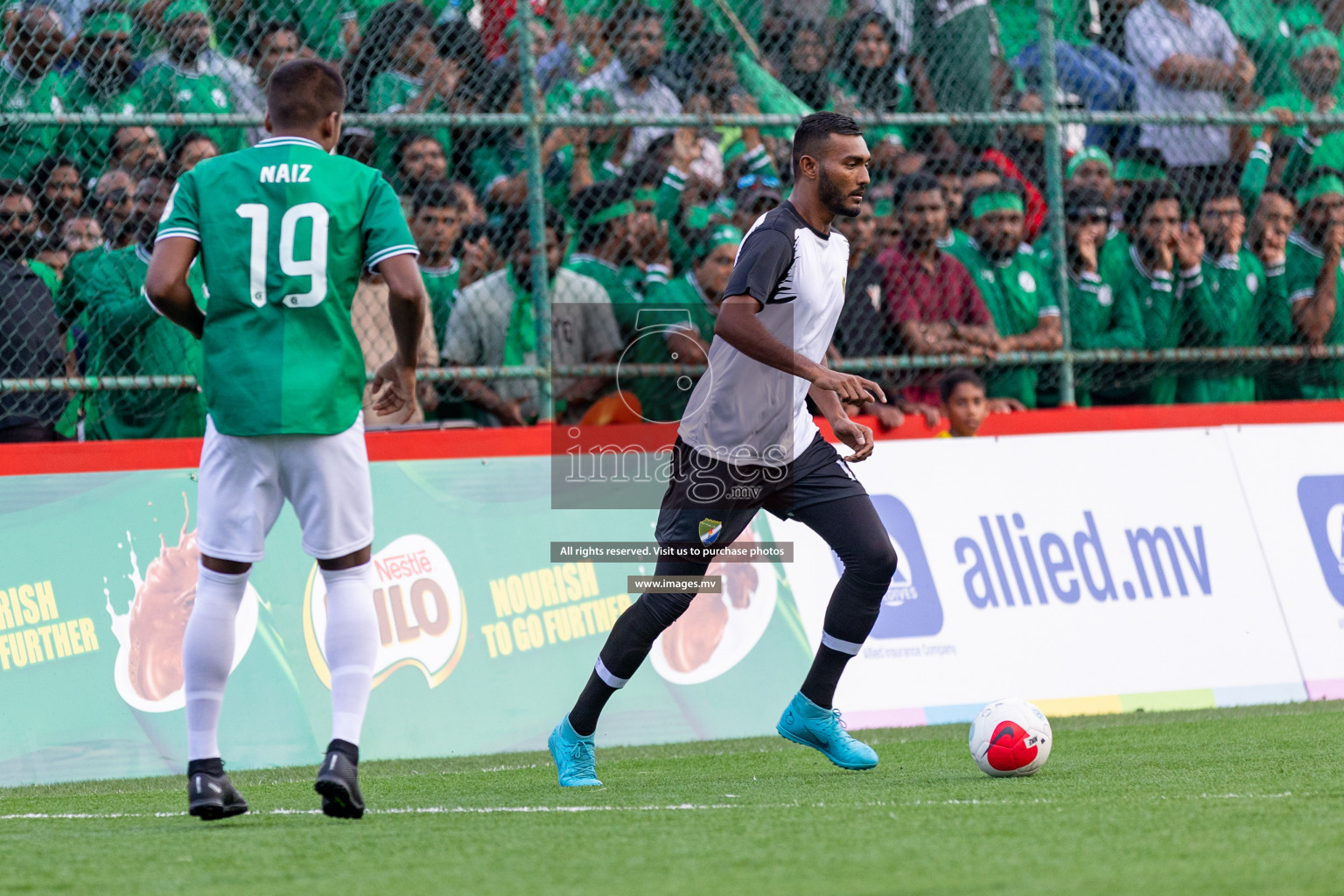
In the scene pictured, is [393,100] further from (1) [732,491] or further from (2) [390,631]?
(1) [732,491]

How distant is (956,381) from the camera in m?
9.09

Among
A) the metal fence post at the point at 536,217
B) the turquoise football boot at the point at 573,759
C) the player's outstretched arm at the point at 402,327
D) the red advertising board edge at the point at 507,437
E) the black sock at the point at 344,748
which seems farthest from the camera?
the metal fence post at the point at 536,217

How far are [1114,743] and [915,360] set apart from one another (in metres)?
2.83

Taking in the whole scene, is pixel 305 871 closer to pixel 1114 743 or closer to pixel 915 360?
pixel 1114 743

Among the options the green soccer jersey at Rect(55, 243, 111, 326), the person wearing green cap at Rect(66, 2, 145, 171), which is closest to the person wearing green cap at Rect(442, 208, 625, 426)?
the green soccer jersey at Rect(55, 243, 111, 326)

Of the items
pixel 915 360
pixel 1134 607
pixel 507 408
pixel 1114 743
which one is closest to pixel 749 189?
pixel 915 360

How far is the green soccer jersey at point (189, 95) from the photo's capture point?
7.84 m

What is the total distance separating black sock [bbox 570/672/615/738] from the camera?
5.98m

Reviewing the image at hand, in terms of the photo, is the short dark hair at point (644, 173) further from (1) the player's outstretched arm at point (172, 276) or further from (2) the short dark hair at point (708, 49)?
(1) the player's outstretched arm at point (172, 276)

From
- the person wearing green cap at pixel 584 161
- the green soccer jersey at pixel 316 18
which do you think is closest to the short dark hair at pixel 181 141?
the green soccer jersey at pixel 316 18

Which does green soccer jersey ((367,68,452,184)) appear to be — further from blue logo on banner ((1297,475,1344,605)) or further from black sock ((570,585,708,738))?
blue logo on banner ((1297,475,1344,605))

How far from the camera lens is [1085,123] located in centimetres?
954

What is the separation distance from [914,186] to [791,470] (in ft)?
12.6

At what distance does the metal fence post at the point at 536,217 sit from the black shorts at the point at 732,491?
7.70ft
